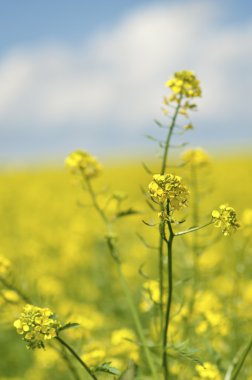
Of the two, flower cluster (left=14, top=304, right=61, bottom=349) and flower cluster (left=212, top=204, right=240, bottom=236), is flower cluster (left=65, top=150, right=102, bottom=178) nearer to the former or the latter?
flower cluster (left=14, top=304, right=61, bottom=349)

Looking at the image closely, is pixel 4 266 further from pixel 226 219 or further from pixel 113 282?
pixel 113 282

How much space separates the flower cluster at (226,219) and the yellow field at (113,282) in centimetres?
18

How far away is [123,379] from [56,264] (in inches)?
231

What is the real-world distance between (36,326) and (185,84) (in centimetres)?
116

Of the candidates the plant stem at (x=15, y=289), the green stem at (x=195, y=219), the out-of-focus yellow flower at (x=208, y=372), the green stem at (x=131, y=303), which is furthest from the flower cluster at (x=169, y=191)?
the green stem at (x=195, y=219)

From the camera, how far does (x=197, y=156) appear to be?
336cm

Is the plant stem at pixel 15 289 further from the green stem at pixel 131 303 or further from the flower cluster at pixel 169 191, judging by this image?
the flower cluster at pixel 169 191

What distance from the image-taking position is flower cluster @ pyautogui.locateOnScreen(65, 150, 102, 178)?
2773mm

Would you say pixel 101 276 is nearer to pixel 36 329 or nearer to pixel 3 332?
pixel 3 332

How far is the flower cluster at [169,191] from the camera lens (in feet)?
5.20

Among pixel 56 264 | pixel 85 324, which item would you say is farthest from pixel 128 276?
pixel 85 324

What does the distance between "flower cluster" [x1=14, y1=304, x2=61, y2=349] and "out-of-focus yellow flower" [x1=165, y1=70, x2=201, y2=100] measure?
1063 mm

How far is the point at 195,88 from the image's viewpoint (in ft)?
7.82

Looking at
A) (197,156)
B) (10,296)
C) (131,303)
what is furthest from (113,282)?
(131,303)
